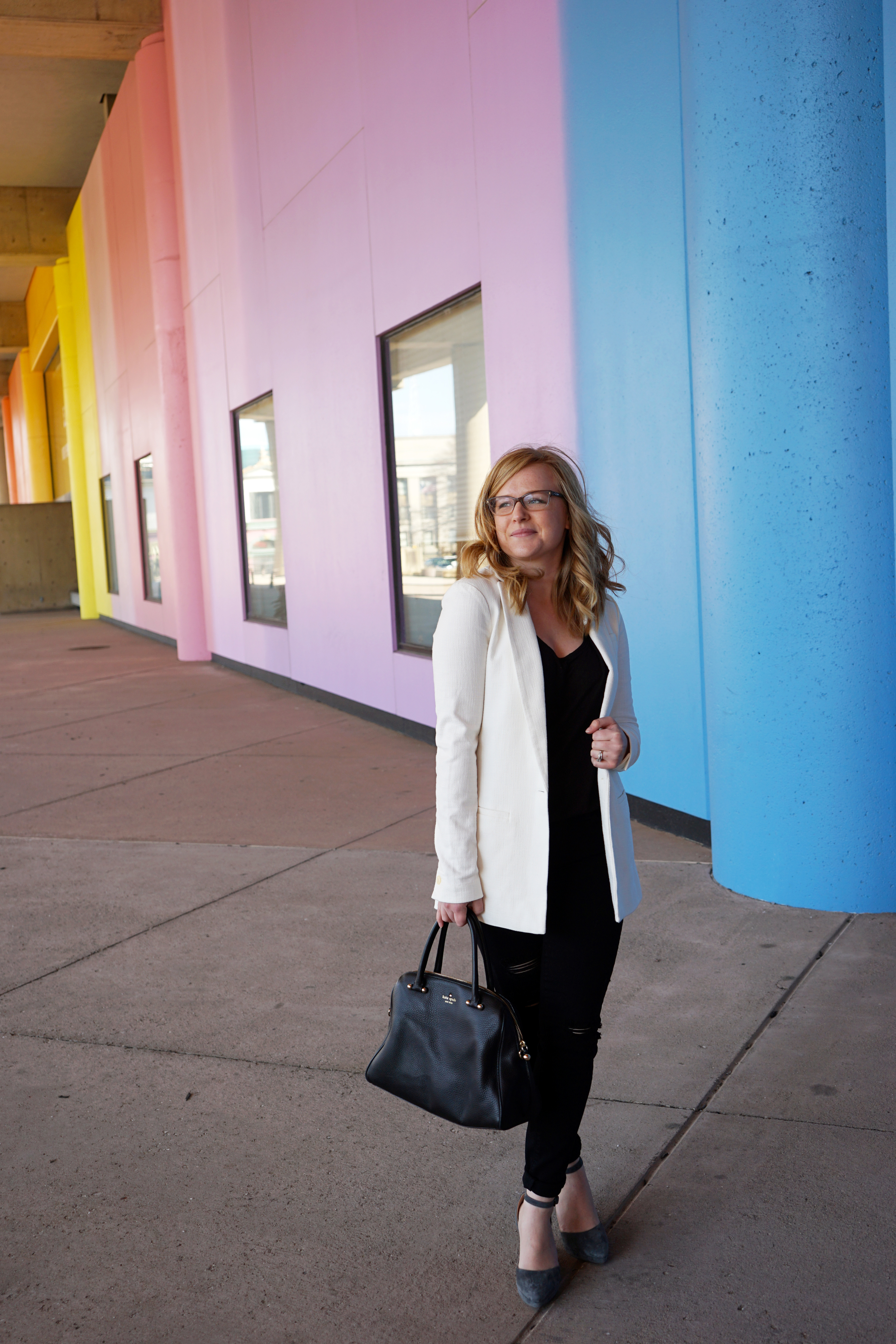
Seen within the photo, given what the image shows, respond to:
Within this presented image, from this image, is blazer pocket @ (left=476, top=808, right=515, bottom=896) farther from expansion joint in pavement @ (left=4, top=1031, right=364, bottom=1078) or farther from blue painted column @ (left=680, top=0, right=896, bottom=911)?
blue painted column @ (left=680, top=0, right=896, bottom=911)

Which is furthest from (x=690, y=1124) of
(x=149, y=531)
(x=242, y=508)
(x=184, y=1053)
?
(x=149, y=531)

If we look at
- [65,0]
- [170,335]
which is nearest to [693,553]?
[170,335]

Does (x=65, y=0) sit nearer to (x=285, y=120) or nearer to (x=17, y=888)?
(x=285, y=120)

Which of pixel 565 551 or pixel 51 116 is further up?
pixel 51 116

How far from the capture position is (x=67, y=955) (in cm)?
466

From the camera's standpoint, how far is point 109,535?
25938 mm

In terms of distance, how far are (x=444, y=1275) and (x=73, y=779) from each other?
20.8 ft

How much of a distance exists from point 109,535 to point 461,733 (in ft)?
81.9

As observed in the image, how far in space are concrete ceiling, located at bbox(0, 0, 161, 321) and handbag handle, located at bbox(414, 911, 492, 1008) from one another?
1623 centimetres

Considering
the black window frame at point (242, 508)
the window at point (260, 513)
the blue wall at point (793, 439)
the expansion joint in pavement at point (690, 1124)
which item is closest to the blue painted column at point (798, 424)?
the blue wall at point (793, 439)

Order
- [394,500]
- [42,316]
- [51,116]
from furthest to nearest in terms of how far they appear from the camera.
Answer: [42,316] → [51,116] → [394,500]

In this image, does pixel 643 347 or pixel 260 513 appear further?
pixel 260 513

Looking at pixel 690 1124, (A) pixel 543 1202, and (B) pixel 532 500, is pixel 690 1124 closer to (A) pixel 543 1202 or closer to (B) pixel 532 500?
(A) pixel 543 1202

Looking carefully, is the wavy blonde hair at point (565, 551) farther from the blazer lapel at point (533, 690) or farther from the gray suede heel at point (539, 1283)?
the gray suede heel at point (539, 1283)
